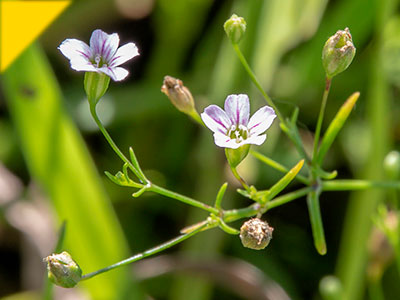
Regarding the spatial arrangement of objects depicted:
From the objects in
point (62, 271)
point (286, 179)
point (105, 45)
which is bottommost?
point (62, 271)

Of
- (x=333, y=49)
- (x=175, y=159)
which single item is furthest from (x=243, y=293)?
(x=333, y=49)

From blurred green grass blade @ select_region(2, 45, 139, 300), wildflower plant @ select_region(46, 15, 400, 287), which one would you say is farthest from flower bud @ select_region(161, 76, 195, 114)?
blurred green grass blade @ select_region(2, 45, 139, 300)

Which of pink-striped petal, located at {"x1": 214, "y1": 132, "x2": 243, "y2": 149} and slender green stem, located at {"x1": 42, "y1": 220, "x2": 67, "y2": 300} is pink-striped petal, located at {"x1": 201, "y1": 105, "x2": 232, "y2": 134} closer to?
pink-striped petal, located at {"x1": 214, "y1": 132, "x2": 243, "y2": 149}

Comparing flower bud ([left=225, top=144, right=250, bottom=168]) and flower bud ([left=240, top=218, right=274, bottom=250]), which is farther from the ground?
flower bud ([left=225, top=144, right=250, bottom=168])

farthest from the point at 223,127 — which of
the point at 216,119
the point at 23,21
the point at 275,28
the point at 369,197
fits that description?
the point at 275,28

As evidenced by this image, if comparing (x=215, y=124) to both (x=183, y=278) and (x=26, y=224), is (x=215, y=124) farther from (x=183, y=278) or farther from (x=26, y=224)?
(x=26, y=224)

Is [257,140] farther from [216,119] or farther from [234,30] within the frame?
[234,30]
